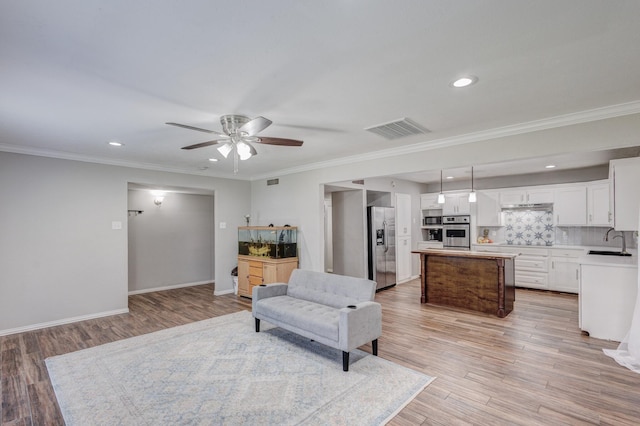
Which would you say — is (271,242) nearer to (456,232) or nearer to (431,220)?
(431,220)

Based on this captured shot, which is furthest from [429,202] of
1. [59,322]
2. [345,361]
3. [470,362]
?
[59,322]

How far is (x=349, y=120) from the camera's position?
3.28m

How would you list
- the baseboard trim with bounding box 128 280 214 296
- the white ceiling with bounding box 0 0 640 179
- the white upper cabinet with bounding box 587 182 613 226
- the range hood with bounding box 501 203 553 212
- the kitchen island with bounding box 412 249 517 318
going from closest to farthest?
the white ceiling with bounding box 0 0 640 179 < the kitchen island with bounding box 412 249 517 318 < the white upper cabinet with bounding box 587 182 613 226 < the baseboard trim with bounding box 128 280 214 296 < the range hood with bounding box 501 203 553 212

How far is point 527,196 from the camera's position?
22.5ft

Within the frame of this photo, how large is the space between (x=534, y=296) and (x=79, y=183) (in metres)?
8.25

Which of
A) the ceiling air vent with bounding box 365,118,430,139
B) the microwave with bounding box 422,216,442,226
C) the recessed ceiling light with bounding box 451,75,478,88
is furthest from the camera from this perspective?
the microwave with bounding box 422,216,442,226

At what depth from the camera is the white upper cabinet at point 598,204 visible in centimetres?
593

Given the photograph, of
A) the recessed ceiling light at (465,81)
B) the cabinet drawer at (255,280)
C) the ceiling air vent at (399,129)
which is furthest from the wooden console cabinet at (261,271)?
the recessed ceiling light at (465,81)

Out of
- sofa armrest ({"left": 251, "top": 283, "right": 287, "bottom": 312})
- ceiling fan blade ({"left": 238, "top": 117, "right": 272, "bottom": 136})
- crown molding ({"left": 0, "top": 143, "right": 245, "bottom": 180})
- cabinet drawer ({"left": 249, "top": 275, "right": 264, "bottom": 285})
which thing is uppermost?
crown molding ({"left": 0, "top": 143, "right": 245, "bottom": 180})

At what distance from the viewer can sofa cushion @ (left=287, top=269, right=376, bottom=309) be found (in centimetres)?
363

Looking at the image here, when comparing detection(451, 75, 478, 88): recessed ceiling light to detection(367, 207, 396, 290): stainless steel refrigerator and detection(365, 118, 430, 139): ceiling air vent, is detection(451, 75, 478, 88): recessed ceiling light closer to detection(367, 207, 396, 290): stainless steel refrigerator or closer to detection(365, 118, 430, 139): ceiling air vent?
detection(365, 118, 430, 139): ceiling air vent

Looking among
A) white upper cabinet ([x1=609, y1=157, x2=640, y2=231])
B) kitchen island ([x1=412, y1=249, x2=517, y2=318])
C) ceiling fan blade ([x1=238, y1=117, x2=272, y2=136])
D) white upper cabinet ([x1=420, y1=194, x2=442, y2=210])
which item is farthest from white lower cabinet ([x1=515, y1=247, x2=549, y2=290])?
ceiling fan blade ([x1=238, y1=117, x2=272, y2=136])

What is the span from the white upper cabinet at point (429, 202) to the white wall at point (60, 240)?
6307 millimetres

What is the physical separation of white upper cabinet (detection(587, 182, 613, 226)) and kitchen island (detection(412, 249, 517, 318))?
237 centimetres
